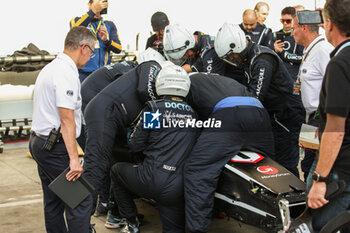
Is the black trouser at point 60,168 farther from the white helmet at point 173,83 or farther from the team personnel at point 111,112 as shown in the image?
the white helmet at point 173,83

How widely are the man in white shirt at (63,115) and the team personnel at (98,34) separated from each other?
3.06 m

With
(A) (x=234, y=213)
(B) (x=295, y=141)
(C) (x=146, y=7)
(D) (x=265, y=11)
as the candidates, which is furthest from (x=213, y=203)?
(C) (x=146, y=7)

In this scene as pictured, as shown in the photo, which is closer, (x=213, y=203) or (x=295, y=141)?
(x=213, y=203)

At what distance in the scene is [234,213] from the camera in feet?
11.5

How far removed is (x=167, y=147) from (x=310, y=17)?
1405 millimetres

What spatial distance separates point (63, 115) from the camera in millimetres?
3281

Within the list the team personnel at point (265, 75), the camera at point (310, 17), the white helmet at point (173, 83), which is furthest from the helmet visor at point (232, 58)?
the camera at point (310, 17)

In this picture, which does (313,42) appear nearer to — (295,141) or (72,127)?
(295,141)

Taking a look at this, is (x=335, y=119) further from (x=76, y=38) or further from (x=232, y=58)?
(x=232, y=58)

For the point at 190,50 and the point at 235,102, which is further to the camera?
the point at 190,50

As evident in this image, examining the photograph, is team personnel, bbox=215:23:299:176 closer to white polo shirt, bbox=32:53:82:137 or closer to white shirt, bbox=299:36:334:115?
white shirt, bbox=299:36:334:115

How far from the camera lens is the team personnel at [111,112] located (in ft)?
13.2

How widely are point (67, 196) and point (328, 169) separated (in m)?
1.82

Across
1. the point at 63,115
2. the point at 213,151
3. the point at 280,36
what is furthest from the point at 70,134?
the point at 280,36
